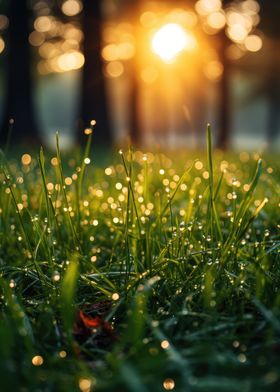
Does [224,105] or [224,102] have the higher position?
[224,102]

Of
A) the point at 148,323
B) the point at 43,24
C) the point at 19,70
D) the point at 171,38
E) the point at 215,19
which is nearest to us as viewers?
the point at 148,323

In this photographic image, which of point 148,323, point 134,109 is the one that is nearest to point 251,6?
point 134,109

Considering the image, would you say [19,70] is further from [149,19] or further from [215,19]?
[215,19]

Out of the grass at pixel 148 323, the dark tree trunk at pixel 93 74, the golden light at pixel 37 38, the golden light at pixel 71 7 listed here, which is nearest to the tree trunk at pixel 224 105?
the dark tree trunk at pixel 93 74

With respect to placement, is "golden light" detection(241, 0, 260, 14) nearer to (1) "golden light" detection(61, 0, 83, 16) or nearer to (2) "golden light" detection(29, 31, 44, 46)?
(1) "golden light" detection(61, 0, 83, 16)

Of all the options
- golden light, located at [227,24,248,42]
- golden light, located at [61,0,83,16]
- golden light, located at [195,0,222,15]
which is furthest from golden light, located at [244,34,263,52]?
golden light, located at [61,0,83,16]

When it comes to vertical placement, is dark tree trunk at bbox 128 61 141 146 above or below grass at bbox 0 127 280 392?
below
